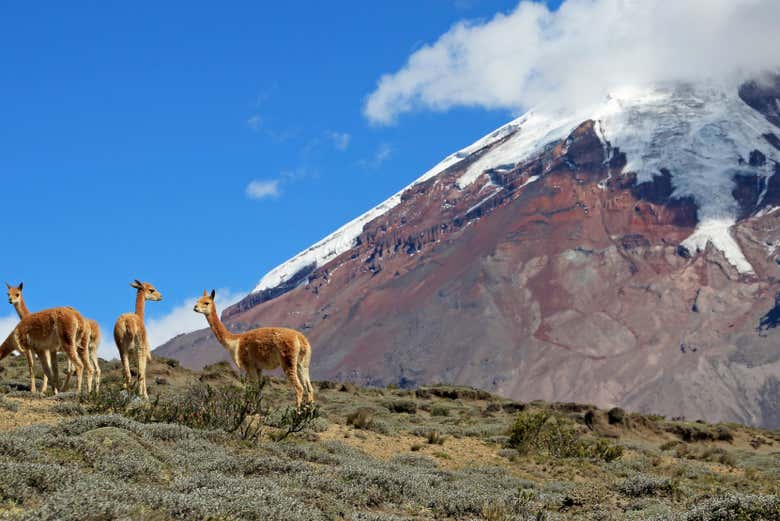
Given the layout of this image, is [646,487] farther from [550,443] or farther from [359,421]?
[359,421]

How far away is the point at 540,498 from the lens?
17266 millimetres

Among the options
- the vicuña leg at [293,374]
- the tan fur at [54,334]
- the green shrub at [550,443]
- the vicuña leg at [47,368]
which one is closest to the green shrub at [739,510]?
the vicuña leg at [293,374]

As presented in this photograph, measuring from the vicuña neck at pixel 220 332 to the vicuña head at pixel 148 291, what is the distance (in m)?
2.10

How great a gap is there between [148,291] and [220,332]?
3.20m

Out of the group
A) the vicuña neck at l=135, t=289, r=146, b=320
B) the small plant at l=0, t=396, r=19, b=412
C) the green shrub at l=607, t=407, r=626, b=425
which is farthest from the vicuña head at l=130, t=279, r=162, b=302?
A: the green shrub at l=607, t=407, r=626, b=425

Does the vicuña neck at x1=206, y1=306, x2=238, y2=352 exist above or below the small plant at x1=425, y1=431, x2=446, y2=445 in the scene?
above

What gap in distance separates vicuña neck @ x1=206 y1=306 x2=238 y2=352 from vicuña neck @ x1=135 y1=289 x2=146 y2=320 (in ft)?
5.79

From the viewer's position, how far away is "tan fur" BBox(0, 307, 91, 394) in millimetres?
22531

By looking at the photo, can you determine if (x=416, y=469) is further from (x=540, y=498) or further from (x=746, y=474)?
(x=746, y=474)

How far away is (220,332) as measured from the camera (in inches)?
960

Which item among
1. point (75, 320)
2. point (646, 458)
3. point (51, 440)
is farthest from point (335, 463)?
point (646, 458)

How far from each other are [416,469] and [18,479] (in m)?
10.1

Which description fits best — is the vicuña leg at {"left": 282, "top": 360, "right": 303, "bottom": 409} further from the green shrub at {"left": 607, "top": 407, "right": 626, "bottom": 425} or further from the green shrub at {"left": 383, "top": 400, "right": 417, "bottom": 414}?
the green shrub at {"left": 607, "top": 407, "right": 626, "bottom": 425}

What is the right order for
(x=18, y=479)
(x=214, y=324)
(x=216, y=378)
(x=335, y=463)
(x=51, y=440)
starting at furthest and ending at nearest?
(x=216, y=378), (x=214, y=324), (x=335, y=463), (x=51, y=440), (x=18, y=479)
